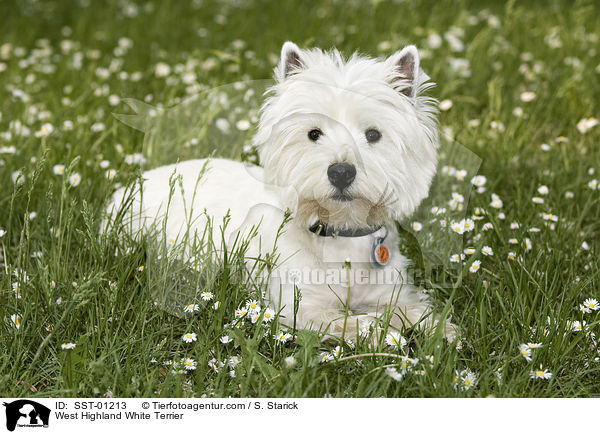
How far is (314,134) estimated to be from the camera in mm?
2754

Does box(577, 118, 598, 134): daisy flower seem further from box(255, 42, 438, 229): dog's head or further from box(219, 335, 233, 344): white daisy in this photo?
box(219, 335, 233, 344): white daisy

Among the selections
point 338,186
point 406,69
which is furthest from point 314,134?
point 406,69

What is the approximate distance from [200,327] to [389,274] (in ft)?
2.99

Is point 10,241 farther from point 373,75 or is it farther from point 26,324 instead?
point 373,75

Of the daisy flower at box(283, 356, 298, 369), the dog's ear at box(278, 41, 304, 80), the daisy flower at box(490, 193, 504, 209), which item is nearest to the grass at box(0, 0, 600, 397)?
the daisy flower at box(283, 356, 298, 369)

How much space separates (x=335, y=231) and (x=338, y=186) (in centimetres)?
35

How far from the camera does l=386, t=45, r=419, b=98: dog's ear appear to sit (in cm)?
285

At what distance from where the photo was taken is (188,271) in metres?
3.04

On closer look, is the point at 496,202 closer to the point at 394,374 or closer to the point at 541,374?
the point at 541,374

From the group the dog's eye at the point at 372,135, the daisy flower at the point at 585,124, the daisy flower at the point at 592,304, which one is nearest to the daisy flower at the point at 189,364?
the dog's eye at the point at 372,135
